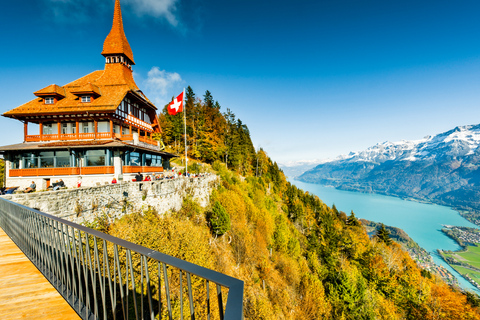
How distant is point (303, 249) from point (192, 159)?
31848 millimetres

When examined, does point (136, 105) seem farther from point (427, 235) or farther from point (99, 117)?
point (427, 235)

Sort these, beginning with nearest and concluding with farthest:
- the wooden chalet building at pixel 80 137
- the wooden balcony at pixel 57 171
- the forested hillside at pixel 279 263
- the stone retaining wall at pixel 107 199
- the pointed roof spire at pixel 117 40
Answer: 1. the stone retaining wall at pixel 107 199
2. the forested hillside at pixel 279 263
3. the wooden balcony at pixel 57 171
4. the wooden chalet building at pixel 80 137
5. the pointed roof spire at pixel 117 40

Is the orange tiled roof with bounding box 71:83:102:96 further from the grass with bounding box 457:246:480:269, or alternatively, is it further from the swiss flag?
the grass with bounding box 457:246:480:269

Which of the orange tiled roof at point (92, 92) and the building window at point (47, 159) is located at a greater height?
the orange tiled roof at point (92, 92)

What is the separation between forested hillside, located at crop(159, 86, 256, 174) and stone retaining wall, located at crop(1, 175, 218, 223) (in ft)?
78.2

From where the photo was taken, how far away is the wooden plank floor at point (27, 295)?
328cm

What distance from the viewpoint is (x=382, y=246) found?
48062 millimetres

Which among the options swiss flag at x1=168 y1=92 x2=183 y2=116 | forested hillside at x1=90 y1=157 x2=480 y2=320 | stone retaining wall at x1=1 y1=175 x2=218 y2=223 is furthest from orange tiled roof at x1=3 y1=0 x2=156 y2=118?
forested hillside at x1=90 y1=157 x2=480 y2=320

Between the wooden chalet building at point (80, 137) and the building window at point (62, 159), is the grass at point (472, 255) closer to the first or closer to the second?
the wooden chalet building at point (80, 137)

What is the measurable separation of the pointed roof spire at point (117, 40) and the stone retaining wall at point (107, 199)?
20.7 m

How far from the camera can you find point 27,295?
3.79 meters

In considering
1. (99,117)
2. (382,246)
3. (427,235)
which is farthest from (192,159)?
(427,235)

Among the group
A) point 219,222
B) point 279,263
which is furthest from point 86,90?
point 279,263

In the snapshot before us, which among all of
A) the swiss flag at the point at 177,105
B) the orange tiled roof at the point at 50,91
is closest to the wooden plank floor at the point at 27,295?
the swiss flag at the point at 177,105
